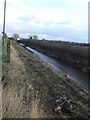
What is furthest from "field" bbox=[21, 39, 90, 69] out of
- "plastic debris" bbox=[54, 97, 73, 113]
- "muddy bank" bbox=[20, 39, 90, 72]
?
"plastic debris" bbox=[54, 97, 73, 113]

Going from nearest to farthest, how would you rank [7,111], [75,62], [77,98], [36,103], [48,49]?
[7,111], [36,103], [77,98], [75,62], [48,49]

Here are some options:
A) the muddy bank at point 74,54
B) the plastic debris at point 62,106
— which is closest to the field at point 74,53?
the muddy bank at point 74,54

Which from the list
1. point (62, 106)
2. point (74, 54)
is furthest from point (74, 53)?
point (62, 106)

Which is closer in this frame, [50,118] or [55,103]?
[50,118]

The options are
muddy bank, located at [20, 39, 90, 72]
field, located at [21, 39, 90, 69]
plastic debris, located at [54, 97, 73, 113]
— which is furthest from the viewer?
field, located at [21, 39, 90, 69]

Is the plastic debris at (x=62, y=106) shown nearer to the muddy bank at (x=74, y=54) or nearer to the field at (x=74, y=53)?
the muddy bank at (x=74, y=54)

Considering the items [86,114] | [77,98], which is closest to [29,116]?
[86,114]

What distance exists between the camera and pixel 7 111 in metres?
5.22

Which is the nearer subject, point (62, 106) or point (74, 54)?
point (62, 106)

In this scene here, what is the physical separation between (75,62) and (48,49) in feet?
59.5

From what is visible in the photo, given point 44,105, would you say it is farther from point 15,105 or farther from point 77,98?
point 77,98

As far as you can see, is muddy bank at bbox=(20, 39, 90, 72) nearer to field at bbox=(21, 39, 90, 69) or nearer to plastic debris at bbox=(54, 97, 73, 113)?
field at bbox=(21, 39, 90, 69)

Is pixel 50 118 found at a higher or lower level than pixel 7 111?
lower

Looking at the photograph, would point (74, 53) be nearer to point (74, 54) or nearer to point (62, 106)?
point (74, 54)
